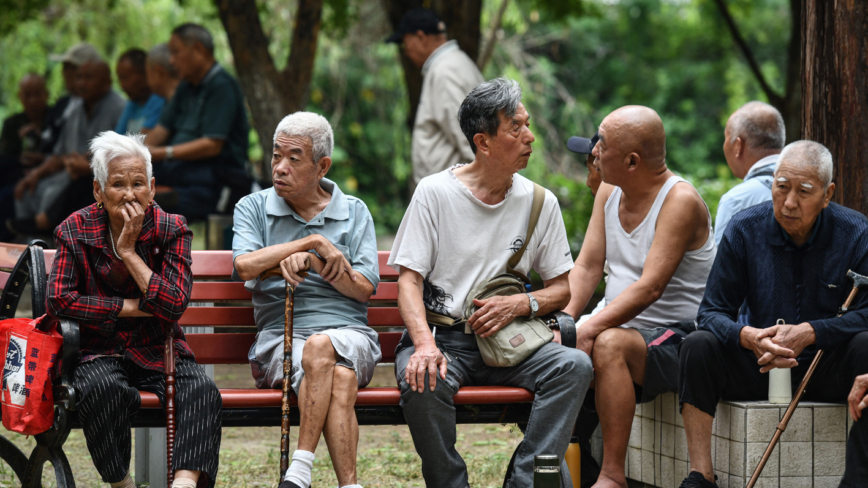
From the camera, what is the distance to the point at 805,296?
12.5 ft

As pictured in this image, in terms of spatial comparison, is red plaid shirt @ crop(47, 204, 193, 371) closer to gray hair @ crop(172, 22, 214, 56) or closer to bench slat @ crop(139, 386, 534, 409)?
bench slat @ crop(139, 386, 534, 409)

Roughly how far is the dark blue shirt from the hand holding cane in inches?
66.0

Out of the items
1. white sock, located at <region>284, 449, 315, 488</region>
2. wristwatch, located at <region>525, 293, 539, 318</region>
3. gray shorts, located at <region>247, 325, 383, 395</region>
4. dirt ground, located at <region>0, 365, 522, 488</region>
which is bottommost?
dirt ground, located at <region>0, 365, 522, 488</region>

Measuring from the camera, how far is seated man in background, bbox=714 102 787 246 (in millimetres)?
4828

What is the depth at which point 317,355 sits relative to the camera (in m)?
3.59

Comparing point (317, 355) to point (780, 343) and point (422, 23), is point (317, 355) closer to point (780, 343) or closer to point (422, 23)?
point (780, 343)

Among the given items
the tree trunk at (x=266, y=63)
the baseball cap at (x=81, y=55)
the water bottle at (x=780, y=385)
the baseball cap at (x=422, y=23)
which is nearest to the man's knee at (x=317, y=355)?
the water bottle at (x=780, y=385)

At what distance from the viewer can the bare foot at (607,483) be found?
152 inches

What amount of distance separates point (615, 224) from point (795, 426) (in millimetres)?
1177

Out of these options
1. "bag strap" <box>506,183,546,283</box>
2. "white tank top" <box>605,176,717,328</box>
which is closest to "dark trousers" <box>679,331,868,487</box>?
"white tank top" <box>605,176,717,328</box>

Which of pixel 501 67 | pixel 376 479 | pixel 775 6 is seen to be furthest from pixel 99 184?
pixel 775 6

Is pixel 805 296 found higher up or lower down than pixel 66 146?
lower down

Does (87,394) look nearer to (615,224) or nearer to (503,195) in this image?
(503,195)

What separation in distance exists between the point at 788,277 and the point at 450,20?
4753mm
